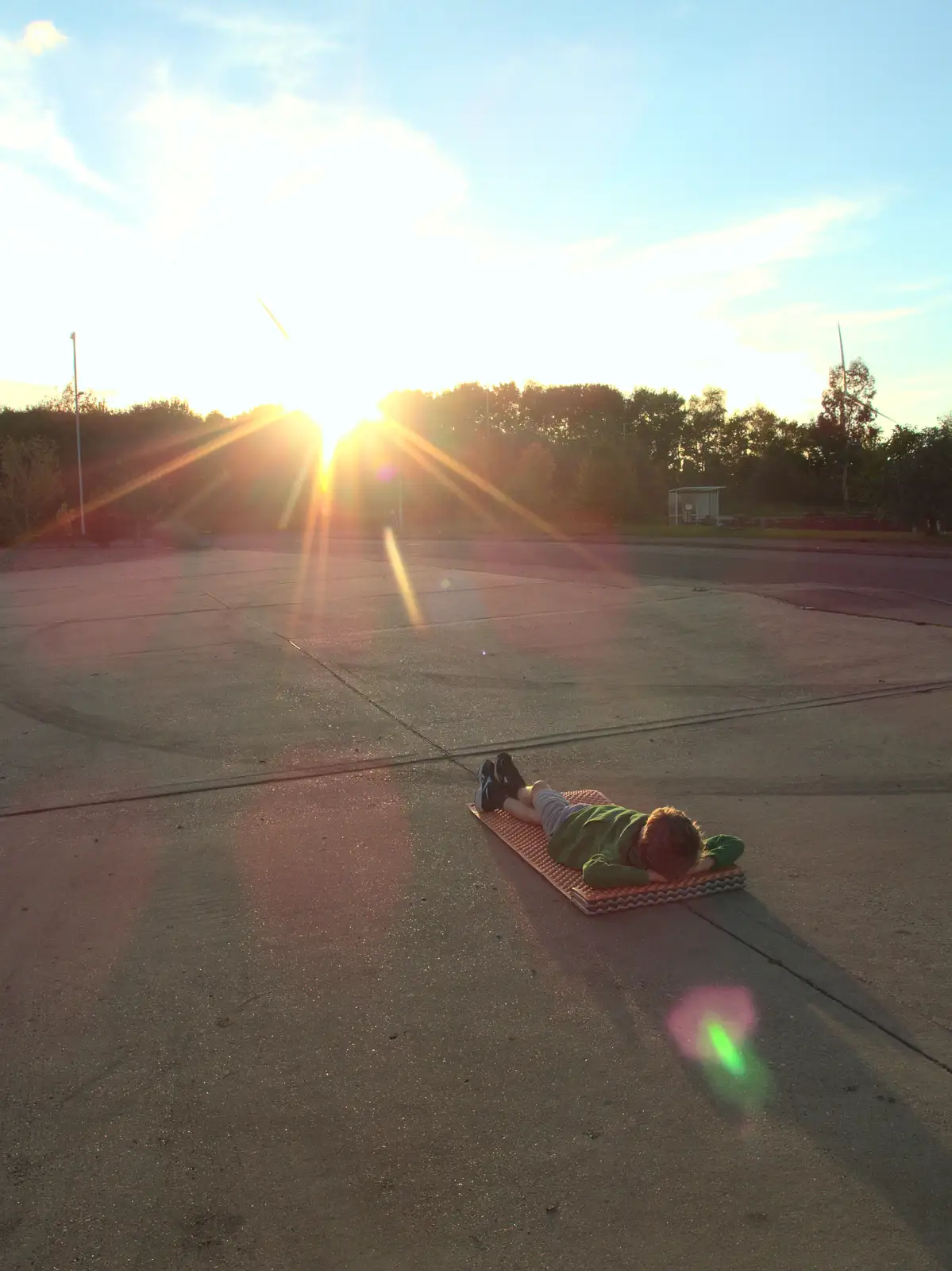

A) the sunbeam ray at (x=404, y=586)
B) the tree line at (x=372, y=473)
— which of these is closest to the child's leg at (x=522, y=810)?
the sunbeam ray at (x=404, y=586)

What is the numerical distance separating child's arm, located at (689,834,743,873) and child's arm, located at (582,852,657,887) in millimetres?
236

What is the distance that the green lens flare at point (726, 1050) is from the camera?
3090mm

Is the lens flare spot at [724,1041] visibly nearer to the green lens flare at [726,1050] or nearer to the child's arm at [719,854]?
the green lens flare at [726,1050]

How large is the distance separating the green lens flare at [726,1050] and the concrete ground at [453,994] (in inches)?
1.3

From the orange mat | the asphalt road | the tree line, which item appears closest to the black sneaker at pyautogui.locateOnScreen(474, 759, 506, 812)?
the orange mat

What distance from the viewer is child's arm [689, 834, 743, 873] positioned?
173 inches

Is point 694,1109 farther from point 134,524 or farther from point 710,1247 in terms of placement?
point 134,524

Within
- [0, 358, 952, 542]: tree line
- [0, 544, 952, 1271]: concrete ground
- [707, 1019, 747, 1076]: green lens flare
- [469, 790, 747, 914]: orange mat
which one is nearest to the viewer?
[0, 544, 952, 1271]: concrete ground

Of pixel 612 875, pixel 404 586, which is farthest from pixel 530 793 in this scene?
pixel 404 586

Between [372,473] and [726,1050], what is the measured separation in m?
57.3

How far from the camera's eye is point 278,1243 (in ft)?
7.97

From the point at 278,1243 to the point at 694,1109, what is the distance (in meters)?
1.13

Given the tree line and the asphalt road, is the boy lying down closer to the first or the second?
the asphalt road

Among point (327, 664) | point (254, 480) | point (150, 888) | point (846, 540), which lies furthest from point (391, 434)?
point (150, 888)
